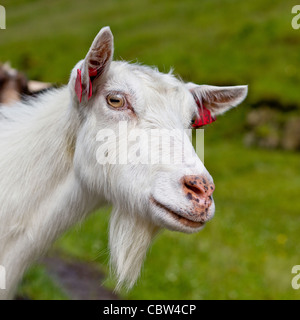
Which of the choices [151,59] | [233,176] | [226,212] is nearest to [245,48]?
[151,59]

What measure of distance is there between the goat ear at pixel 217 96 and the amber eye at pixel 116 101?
888mm

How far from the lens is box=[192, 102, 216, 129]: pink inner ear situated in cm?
508

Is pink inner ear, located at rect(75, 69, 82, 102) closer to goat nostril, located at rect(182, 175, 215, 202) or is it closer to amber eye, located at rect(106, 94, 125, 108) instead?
amber eye, located at rect(106, 94, 125, 108)

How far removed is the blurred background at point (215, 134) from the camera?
10641 millimetres

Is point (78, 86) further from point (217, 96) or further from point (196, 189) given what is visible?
point (217, 96)

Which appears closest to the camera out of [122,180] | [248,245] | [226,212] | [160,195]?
[160,195]

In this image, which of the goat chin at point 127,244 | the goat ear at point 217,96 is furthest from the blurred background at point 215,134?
the goat ear at point 217,96

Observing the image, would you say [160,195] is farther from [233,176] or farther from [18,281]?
[233,176]

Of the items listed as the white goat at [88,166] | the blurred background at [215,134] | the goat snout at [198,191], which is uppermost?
the blurred background at [215,134]

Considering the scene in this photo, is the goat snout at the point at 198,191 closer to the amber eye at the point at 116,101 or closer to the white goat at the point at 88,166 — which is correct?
the white goat at the point at 88,166

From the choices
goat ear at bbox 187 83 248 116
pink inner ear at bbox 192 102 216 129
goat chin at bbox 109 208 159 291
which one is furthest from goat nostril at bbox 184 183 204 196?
goat ear at bbox 187 83 248 116

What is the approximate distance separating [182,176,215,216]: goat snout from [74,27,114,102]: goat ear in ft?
3.64

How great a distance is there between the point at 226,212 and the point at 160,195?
12.6m

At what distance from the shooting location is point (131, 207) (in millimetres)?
4336
